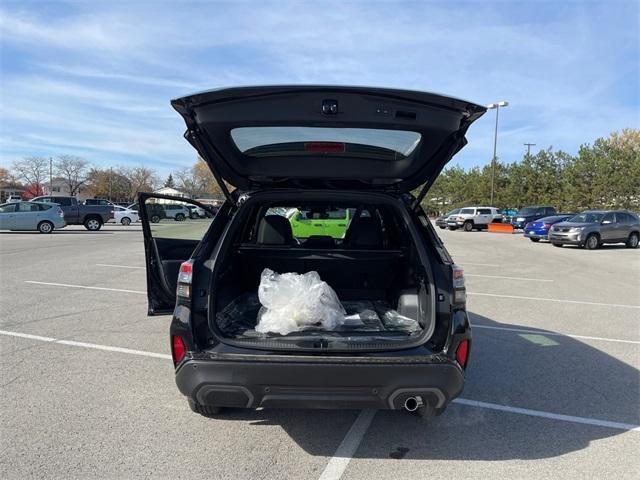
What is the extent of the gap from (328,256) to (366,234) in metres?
0.44

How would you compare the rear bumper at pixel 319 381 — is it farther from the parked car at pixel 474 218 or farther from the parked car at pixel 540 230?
the parked car at pixel 474 218

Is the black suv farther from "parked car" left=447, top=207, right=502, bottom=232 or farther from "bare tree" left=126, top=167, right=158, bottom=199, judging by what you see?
"bare tree" left=126, top=167, right=158, bottom=199

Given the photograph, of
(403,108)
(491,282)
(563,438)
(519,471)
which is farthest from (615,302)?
(403,108)

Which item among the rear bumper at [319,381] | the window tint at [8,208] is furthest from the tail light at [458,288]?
the window tint at [8,208]

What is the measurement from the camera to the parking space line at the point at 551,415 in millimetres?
3416

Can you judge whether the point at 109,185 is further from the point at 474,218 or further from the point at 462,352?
the point at 462,352

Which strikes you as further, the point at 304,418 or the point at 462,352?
the point at 304,418

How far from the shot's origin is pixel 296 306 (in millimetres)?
3404

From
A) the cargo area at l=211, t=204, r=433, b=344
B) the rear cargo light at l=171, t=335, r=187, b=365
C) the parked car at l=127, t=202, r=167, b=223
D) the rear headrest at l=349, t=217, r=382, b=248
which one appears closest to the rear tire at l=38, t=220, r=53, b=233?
the parked car at l=127, t=202, r=167, b=223

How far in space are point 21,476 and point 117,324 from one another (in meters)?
3.28

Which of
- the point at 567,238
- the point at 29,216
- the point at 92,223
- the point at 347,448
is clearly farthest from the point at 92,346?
the point at 92,223

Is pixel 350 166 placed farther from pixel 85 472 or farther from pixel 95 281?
pixel 95 281

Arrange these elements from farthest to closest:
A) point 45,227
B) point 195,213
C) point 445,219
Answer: point 445,219 < point 45,227 < point 195,213

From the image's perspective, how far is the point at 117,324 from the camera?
5.80 m
